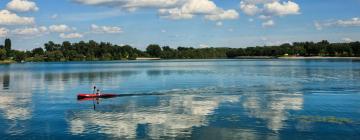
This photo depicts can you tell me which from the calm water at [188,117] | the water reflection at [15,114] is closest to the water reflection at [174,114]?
the calm water at [188,117]

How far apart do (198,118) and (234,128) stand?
5236 millimetres

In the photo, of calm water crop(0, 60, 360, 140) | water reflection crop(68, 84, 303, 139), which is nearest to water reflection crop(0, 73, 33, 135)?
calm water crop(0, 60, 360, 140)

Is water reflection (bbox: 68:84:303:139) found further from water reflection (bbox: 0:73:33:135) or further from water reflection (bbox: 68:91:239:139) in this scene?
water reflection (bbox: 0:73:33:135)

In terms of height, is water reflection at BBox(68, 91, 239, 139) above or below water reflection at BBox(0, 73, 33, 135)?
above

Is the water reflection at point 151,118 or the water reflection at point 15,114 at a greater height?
the water reflection at point 151,118

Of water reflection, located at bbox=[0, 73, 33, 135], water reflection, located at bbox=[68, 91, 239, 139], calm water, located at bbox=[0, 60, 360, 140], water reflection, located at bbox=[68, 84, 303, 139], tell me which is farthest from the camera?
water reflection, located at bbox=[0, 73, 33, 135]

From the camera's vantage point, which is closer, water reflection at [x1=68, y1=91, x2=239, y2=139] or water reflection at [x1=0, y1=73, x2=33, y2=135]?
water reflection at [x1=68, y1=91, x2=239, y2=139]

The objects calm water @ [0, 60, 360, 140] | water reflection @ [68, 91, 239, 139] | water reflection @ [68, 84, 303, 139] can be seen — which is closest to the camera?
calm water @ [0, 60, 360, 140]

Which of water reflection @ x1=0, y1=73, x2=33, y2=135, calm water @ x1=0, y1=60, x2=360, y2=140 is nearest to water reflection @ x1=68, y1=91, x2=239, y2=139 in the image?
calm water @ x1=0, y1=60, x2=360, y2=140

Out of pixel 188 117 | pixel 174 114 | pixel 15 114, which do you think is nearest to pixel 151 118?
pixel 174 114

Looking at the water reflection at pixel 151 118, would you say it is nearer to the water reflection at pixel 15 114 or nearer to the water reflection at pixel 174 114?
the water reflection at pixel 174 114

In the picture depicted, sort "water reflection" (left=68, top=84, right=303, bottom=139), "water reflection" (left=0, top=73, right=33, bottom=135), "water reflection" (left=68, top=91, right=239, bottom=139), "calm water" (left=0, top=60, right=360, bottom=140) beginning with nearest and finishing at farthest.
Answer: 1. "calm water" (left=0, top=60, right=360, bottom=140)
2. "water reflection" (left=68, top=91, right=239, bottom=139)
3. "water reflection" (left=68, top=84, right=303, bottom=139)
4. "water reflection" (left=0, top=73, right=33, bottom=135)

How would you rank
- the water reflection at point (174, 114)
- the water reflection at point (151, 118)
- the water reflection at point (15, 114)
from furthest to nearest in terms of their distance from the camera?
1. the water reflection at point (15, 114)
2. the water reflection at point (174, 114)
3. the water reflection at point (151, 118)

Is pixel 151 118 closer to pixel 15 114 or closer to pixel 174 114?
pixel 174 114
